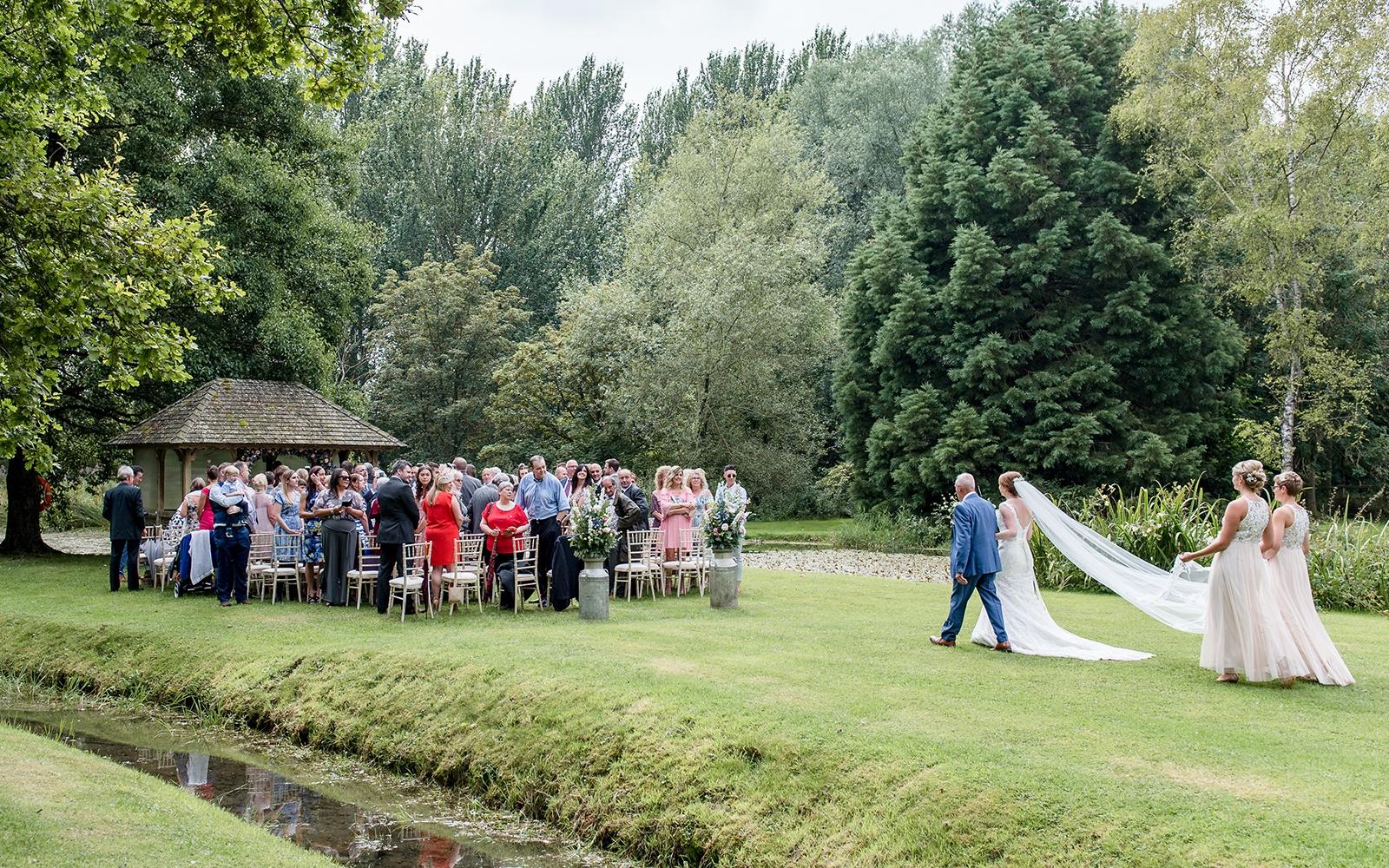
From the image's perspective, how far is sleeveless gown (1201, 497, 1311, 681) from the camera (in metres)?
10.6

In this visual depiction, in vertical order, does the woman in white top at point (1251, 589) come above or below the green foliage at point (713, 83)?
below

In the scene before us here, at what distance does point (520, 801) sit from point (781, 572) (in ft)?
44.3

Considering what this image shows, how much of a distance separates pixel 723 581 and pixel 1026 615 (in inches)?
191

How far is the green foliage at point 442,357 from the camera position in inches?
1721

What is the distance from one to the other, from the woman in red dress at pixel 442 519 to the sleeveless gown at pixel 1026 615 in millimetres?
7023

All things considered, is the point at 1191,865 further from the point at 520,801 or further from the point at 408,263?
the point at 408,263

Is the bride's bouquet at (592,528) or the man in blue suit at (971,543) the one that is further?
the bride's bouquet at (592,528)

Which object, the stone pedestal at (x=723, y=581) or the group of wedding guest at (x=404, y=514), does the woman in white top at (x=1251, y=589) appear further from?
the group of wedding guest at (x=404, y=514)

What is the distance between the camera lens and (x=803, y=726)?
29.8ft

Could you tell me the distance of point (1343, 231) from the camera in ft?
95.0

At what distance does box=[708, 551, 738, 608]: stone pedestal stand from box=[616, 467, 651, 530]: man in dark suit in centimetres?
175

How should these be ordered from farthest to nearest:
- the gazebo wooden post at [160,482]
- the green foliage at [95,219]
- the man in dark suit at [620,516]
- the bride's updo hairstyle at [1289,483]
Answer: the gazebo wooden post at [160,482] < the man in dark suit at [620,516] < the bride's updo hairstyle at [1289,483] < the green foliage at [95,219]

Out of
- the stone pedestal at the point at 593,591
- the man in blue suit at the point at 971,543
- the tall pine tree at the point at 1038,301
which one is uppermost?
the tall pine tree at the point at 1038,301

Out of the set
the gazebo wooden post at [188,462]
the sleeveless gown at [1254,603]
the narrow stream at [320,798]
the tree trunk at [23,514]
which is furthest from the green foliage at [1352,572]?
the tree trunk at [23,514]
